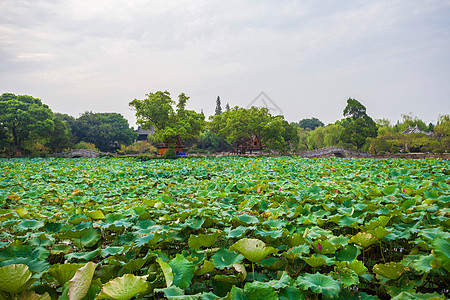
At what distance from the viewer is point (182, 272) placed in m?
1.27

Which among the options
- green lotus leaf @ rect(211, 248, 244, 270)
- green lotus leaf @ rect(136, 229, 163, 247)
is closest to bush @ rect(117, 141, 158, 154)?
green lotus leaf @ rect(136, 229, 163, 247)

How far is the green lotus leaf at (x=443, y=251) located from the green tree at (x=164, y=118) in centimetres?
2428

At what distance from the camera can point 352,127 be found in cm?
3325

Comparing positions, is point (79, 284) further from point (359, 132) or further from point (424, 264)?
point (359, 132)

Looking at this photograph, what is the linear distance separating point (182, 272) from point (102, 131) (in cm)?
4068

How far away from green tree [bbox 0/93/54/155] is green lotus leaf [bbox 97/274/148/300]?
102 feet

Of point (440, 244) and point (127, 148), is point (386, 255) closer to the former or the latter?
point (440, 244)

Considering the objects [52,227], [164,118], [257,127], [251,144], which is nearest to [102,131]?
[164,118]

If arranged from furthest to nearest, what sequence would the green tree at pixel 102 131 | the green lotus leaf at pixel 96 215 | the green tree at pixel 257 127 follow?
the green tree at pixel 102 131
the green tree at pixel 257 127
the green lotus leaf at pixel 96 215

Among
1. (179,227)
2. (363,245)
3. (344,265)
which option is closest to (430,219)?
(363,245)

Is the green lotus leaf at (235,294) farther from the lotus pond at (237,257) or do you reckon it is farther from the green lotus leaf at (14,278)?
the green lotus leaf at (14,278)

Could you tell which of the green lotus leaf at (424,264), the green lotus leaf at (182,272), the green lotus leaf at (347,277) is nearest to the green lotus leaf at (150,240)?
the green lotus leaf at (182,272)

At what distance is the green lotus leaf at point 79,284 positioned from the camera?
3.38 ft

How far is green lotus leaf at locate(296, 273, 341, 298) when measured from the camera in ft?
3.68
